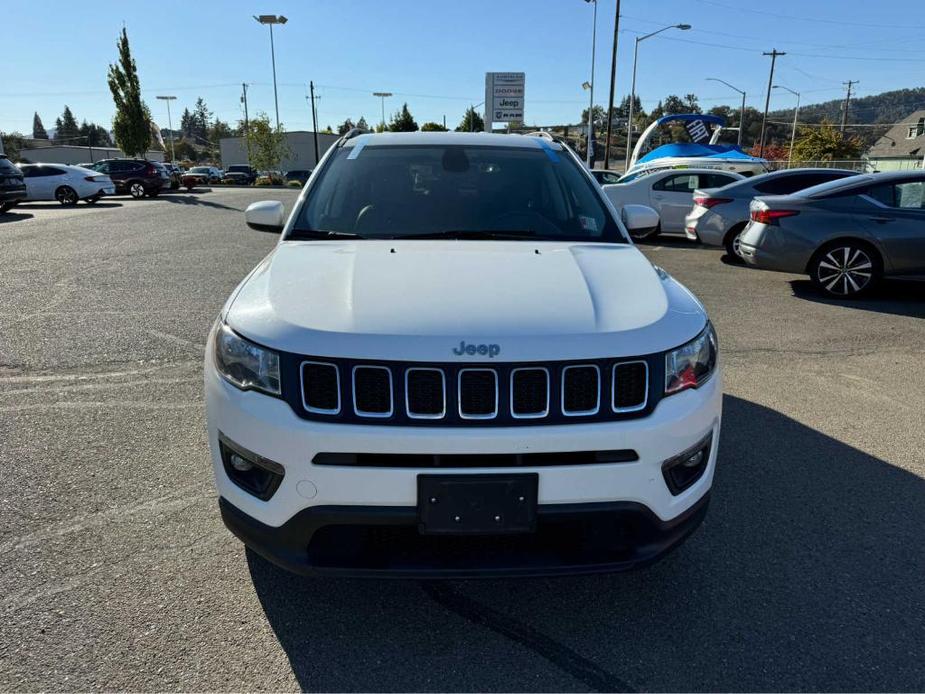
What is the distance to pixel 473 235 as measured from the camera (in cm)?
318

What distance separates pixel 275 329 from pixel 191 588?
1163mm

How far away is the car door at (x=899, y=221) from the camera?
772 centimetres

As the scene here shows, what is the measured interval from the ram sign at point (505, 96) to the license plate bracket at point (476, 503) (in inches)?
1738

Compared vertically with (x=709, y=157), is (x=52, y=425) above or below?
below

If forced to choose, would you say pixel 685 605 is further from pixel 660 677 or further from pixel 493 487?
pixel 493 487

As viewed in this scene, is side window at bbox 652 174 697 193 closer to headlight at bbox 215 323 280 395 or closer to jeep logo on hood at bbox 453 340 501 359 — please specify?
jeep logo on hood at bbox 453 340 501 359

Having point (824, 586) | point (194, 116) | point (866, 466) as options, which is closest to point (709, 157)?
point (866, 466)

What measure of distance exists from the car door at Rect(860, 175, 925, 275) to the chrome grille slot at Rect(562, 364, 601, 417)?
7398mm

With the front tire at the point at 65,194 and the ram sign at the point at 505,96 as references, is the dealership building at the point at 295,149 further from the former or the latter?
the front tire at the point at 65,194

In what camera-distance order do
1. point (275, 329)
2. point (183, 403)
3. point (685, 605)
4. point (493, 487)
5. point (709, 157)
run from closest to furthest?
point (493, 487) < point (275, 329) < point (685, 605) < point (183, 403) < point (709, 157)

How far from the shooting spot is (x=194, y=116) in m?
178

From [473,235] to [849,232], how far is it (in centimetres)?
671

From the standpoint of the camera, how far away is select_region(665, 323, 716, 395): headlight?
7.35 feet

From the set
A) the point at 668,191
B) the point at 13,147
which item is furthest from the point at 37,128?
the point at 668,191
